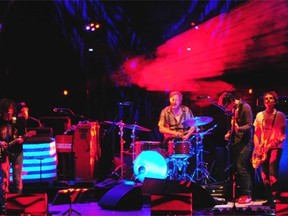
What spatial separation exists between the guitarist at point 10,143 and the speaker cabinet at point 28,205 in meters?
1.89

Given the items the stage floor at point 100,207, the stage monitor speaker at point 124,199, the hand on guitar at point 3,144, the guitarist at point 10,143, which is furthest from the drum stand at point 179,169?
the hand on guitar at point 3,144

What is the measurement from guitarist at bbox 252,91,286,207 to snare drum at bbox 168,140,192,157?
71.6 inches

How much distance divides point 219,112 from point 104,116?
3087 millimetres

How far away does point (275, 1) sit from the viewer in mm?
10180

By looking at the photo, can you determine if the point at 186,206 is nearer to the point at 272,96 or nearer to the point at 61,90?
the point at 272,96

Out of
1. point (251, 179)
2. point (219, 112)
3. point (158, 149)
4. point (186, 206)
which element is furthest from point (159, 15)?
point (186, 206)

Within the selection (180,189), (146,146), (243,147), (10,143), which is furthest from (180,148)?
(10,143)

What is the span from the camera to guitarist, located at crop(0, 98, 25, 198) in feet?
24.6

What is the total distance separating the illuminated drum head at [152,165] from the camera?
9.64 m

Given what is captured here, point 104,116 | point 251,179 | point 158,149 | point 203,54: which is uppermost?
point 203,54

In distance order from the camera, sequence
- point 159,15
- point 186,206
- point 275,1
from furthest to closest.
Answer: point 159,15
point 275,1
point 186,206

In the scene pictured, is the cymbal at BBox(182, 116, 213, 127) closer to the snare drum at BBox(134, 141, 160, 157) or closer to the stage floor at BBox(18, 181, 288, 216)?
the snare drum at BBox(134, 141, 160, 157)

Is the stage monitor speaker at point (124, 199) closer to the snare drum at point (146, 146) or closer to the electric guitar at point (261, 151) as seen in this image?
the snare drum at point (146, 146)

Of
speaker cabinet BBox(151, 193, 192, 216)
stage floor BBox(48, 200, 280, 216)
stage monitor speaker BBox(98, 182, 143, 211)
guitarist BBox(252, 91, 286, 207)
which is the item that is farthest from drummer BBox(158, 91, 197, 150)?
speaker cabinet BBox(151, 193, 192, 216)
